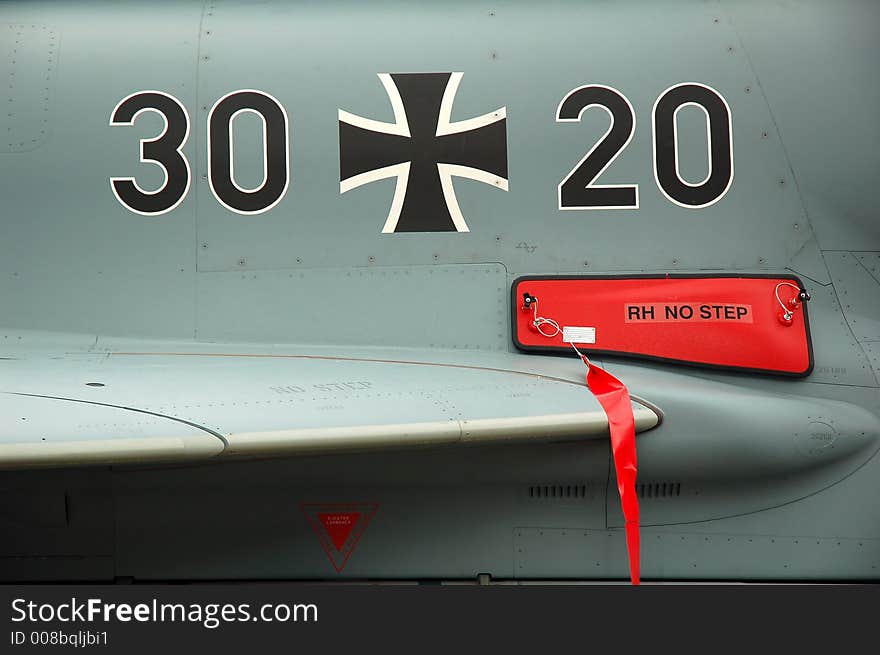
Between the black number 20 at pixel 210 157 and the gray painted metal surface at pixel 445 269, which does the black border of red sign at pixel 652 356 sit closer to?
the gray painted metal surface at pixel 445 269

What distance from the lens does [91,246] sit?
12.0 feet

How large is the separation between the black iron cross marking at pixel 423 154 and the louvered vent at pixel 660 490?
4.66 ft

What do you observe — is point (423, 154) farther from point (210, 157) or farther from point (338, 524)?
point (338, 524)

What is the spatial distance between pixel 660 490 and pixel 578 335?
768 mm

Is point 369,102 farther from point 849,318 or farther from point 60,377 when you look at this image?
point 849,318

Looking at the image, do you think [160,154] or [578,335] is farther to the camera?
[160,154]

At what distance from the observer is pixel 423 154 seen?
3672 mm

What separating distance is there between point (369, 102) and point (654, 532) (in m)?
2.33

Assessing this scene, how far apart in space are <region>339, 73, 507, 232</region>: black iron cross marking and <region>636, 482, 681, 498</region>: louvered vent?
1420 mm

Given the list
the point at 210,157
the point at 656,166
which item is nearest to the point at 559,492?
the point at 656,166

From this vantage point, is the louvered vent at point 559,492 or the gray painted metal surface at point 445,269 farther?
the louvered vent at point 559,492

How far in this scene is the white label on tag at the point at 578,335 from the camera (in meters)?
3.56

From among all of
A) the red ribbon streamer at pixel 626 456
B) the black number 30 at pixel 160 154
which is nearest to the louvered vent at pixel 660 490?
the red ribbon streamer at pixel 626 456

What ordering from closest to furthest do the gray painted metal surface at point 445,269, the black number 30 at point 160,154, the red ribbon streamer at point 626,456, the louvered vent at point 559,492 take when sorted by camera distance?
the red ribbon streamer at point 626,456 < the gray painted metal surface at point 445,269 < the louvered vent at point 559,492 < the black number 30 at point 160,154
